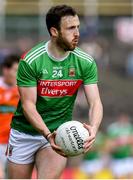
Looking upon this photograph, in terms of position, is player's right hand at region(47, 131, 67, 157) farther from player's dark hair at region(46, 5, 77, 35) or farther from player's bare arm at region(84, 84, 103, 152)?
player's dark hair at region(46, 5, 77, 35)

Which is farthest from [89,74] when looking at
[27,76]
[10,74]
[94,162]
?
[94,162]

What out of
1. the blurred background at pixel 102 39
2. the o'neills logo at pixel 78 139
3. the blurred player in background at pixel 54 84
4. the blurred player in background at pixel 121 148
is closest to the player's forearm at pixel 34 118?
the blurred player in background at pixel 54 84

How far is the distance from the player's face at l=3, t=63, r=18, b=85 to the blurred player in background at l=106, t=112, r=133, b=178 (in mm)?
5007

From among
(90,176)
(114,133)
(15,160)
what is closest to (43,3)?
(114,133)

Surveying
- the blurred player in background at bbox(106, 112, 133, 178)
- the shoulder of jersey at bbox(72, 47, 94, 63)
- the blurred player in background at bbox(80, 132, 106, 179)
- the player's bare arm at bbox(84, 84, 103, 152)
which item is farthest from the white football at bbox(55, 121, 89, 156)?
the blurred player in background at bbox(80, 132, 106, 179)

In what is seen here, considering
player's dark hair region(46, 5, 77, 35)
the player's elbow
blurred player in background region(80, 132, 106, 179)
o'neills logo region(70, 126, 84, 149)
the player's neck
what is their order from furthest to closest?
blurred player in background region(80, 132, 106, 179), the player's neck, the player's elbow, player's dark hair region(46, 5, 77, 35), o'neills logo region(70, 126, 84, 149)

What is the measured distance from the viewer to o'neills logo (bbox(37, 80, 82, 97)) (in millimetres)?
7441

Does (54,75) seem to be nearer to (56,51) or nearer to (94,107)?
(56,51)

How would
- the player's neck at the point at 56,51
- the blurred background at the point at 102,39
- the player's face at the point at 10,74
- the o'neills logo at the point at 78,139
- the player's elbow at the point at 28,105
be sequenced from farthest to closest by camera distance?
the blurred background at the point at 102,39
the player's face at the point at 10,74
the player's neck at the point at 56,51
the player's elbow at the point at 28,105
the o'neills logo at the point at 78,139

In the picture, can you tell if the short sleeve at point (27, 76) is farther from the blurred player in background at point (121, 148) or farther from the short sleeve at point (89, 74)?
the blurred player in background at point (121, 148)

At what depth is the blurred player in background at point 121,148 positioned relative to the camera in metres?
14.9

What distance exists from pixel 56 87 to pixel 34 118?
0.38 metres

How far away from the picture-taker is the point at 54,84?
7.45 m

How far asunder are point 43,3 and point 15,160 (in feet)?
42.6
